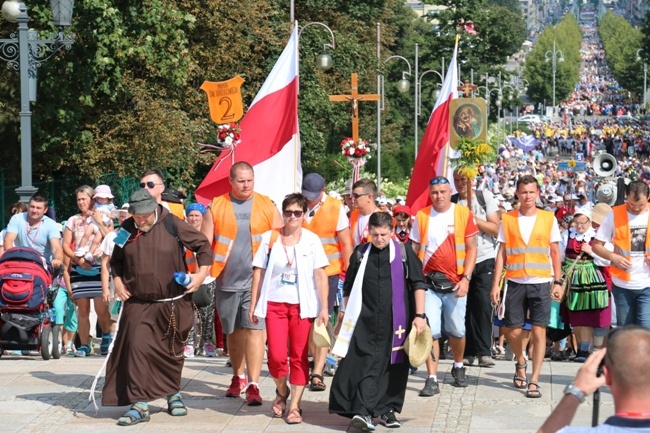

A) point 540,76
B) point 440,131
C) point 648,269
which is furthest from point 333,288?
point 540,76

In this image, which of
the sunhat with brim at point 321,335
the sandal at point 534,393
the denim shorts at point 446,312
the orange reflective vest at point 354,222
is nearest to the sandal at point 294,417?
the sunhat with brim at point 321,335

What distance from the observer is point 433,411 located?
993 cm

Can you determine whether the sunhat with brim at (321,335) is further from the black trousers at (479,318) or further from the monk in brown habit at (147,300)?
the black trousers at (479,318)

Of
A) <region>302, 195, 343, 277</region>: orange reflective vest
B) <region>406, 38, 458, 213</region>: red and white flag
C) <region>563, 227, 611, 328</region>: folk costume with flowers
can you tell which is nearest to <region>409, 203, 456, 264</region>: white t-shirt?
<region>302, 195, 343, 277</region>: orange reflective vest

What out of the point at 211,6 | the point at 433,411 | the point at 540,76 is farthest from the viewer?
the point at 540,76

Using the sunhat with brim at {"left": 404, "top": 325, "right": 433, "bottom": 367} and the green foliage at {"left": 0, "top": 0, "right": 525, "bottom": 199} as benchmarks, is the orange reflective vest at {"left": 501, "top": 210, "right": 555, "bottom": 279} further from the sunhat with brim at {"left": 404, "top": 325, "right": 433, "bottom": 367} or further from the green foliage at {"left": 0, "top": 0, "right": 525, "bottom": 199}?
the green foliage at {"left": 0, "top": 0, "right": 525, "bottom": 199}

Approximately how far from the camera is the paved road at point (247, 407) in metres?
9.38

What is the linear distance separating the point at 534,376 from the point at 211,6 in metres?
21.5

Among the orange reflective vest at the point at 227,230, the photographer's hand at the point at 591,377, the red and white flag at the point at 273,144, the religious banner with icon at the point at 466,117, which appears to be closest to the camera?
the photographer's hand at the point at 591,377

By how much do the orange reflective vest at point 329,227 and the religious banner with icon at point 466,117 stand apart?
3.86m

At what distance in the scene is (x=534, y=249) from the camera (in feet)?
34.8

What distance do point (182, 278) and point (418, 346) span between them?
66.2 inches

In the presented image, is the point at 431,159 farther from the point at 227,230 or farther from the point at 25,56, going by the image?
the point at 25,56

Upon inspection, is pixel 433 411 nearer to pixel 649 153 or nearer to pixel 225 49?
pixel 225 49
